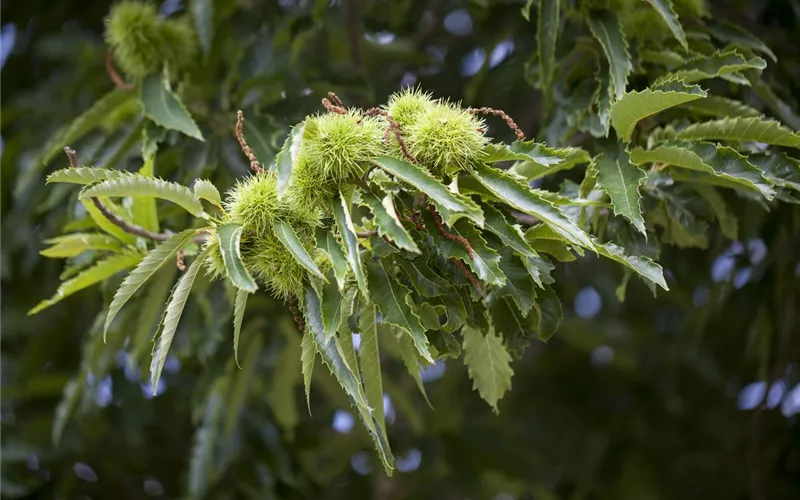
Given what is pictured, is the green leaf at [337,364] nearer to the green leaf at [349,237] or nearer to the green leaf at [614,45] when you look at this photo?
the green leaf at [349,237]

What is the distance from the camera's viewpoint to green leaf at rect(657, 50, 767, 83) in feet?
4.32

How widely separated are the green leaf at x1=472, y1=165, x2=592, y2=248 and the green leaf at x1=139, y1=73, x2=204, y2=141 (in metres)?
0.64

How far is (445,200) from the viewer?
1.01 meters

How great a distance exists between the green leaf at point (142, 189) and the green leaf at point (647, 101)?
60 centimetres

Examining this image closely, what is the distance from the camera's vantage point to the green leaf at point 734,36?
1636mm

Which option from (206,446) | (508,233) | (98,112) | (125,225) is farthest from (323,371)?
(508,233)

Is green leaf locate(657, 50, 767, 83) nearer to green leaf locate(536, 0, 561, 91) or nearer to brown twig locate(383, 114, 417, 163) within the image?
green leaf locate(536, 0, 561, 91)

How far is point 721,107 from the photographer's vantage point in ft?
4.92

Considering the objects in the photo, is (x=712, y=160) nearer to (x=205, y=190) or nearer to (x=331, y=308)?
(x=331, y=308)

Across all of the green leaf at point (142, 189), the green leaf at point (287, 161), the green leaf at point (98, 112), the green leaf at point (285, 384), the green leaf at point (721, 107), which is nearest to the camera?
the green leaf at point (287, 161)

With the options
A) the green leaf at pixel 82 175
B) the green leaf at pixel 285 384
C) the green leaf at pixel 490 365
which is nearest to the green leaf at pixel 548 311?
the green leaf at pixel 490 365

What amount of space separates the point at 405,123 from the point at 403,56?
4.74ft

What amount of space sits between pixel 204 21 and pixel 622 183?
0.99 metres

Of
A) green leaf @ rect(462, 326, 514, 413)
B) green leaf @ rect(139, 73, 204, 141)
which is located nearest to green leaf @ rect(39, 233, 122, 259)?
green leaf @ rect(139, 73, 204, 141)
